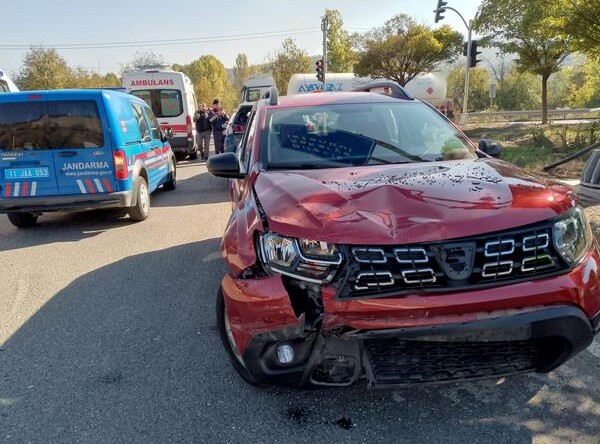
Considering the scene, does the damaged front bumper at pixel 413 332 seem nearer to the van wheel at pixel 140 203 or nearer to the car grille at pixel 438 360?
the car grille at pixel 438 360

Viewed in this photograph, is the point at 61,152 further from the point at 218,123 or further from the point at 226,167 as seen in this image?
the point at 218,123

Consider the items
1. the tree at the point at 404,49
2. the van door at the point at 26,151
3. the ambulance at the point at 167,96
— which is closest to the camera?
the van door at the point at 26,151

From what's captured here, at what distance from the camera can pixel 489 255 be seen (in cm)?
219

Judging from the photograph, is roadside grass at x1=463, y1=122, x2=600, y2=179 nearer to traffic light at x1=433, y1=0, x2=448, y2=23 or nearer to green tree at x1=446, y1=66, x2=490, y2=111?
traffic light at x1=433, y1=0, x2=448, y2=23

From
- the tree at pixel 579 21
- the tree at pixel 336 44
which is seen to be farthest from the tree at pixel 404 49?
the tree at pixel 579 21

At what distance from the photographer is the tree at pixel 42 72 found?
114ft

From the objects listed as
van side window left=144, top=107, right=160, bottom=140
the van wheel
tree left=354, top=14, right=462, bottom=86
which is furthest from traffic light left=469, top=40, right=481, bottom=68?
the van wheel

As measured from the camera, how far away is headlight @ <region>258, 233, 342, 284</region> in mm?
2227

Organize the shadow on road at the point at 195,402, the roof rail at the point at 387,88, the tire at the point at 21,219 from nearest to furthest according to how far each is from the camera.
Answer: the shadow on road at the point at 195,402 → the roof rail at the point at 387,88 → the tire at the point at 21,219

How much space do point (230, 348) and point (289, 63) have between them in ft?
150

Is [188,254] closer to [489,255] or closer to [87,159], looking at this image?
[87,159]

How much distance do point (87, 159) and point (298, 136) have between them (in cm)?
416

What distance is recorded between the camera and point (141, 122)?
812 cm

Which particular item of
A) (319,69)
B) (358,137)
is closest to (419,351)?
(358,137)
